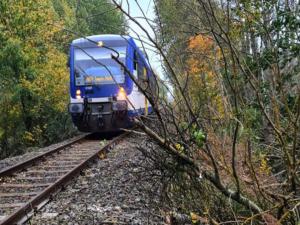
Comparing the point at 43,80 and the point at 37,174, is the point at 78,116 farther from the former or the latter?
the point at 43,80

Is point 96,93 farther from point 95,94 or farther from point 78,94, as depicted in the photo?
point 78,94

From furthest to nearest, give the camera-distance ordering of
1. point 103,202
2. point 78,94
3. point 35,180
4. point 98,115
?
point 78,94
point 98,115
point 35,180
point 103,202

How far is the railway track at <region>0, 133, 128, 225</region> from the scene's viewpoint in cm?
601

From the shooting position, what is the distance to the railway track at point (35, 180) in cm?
601

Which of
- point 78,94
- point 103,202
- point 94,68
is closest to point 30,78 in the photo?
point 78,94

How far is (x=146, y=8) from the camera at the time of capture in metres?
3.39

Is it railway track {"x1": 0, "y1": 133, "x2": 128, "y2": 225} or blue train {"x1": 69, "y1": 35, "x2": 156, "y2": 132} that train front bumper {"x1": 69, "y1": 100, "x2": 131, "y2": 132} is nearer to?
blue train {"x1": 69, "y1": 35, "x2": 156, "y2": 132}

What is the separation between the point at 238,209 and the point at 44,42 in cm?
2230

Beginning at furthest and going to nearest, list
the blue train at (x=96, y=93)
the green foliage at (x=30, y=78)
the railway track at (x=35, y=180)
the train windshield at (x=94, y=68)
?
1. the green foliage at (x=30, y=78)
2. the blue train at (x=96, y=93)
3. the train windshield at (x=94, y=68)
4. the railway track at (x=35, y=180)

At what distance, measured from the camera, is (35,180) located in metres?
8.27

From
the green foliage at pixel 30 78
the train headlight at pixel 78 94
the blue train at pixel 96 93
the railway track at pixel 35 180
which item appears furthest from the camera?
the green foliage at pixel 30 78

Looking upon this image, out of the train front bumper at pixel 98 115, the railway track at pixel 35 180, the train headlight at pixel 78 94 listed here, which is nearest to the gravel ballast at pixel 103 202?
the railway track at pixel 35 180

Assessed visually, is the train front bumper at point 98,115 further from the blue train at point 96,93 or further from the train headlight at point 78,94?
the train headlight at point 78,94

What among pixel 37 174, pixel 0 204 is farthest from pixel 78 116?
pixel 0 204
